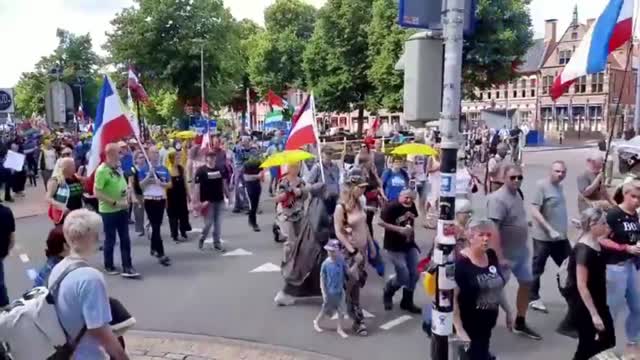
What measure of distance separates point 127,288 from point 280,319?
2.48 metres

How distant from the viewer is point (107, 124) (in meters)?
8.59

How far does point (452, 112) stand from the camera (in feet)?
14.2

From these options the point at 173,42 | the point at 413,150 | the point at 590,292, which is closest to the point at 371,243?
the point at 590,292

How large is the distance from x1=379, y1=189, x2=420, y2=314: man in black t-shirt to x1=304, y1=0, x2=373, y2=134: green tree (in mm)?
37875

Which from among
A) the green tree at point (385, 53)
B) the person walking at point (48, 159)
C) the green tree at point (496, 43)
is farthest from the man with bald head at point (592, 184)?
the green tree at point (385, 53)

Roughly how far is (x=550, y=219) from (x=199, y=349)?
3961mm

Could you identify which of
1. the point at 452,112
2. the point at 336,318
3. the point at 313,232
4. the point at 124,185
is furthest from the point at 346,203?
the point at 124,185

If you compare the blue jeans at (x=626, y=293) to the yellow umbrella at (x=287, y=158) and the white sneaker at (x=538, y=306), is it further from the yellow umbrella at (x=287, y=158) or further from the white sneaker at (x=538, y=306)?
the yellow umbrella at (x=287, y=158)

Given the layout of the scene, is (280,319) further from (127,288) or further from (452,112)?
(452,112)

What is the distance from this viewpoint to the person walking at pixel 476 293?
4.53m

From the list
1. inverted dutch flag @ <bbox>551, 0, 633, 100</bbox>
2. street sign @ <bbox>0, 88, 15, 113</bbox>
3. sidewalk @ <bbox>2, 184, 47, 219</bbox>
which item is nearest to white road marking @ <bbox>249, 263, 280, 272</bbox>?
inverted dutch flag @ <bbox>551, 0, 633, 100</bbox>

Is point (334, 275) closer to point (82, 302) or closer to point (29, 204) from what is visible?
point (82, 302)

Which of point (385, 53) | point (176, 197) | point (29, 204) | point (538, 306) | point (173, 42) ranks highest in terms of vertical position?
point (173, 42)

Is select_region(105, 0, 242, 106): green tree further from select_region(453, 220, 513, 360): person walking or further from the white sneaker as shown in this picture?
select_region(453, 220, 513, 360): person walking
